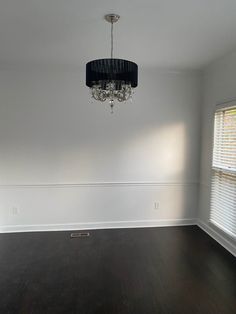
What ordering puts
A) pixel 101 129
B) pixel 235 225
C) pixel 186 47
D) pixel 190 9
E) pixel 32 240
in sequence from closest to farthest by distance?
pixel 190 9 → pixel 186 47 → pixel 235 225 → pixel 32 240 → pixel 101 129

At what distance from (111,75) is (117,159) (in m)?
2.12

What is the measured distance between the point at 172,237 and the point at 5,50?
11.5ft

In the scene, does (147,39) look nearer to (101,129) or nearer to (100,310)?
(101,129)

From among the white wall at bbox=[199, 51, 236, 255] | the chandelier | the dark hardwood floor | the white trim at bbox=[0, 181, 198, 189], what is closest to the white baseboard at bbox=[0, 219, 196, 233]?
the dark hardwood floor

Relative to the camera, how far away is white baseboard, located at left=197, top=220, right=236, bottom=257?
11.1ft

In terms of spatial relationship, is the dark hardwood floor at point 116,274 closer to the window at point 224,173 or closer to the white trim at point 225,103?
the window at point 224,173

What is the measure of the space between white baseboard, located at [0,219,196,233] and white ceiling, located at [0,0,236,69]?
8.37 ft

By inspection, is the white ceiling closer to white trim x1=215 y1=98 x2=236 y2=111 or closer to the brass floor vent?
white trim x1=215 y1=98 x2=236 y2=111

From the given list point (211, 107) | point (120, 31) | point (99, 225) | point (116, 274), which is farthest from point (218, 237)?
point (120, 31)

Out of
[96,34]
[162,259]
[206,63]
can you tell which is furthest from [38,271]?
[206,63]

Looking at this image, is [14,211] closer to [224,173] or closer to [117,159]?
[117,159]

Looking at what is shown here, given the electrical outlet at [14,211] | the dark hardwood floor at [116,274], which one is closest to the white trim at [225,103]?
the dark hardwood floor at [116,274]

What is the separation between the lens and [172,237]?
3887 mm

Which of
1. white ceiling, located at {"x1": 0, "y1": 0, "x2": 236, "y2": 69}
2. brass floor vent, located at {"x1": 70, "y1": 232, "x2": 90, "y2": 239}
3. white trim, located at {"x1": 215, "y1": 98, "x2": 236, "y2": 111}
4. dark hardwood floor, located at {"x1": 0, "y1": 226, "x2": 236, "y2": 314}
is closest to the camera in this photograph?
white ceiling, located at {"x1": 0, "y1": 0, "x2": 236, "y2": 69}
